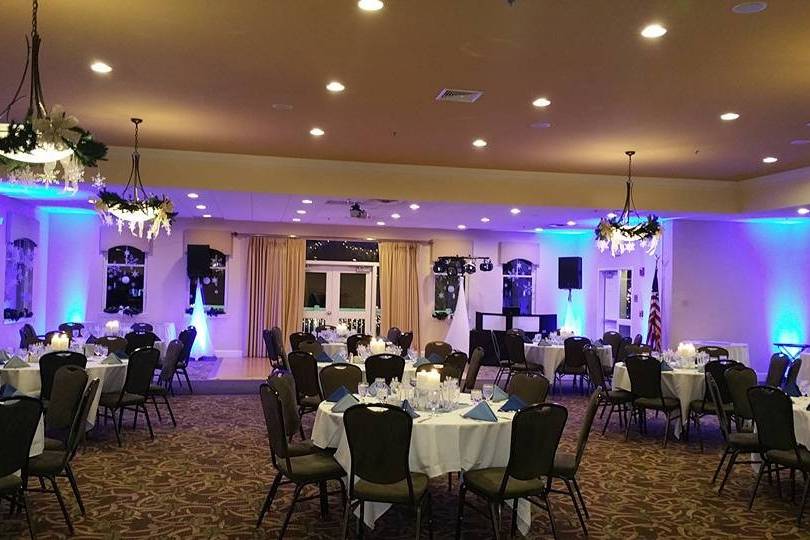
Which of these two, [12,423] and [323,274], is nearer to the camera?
[12,423]

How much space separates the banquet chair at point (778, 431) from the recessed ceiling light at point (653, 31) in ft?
9.00

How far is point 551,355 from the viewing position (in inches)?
455

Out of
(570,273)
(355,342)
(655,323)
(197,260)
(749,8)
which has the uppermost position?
(749,8)

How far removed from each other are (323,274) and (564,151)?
362 inches

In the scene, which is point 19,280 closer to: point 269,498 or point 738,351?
point 269,498

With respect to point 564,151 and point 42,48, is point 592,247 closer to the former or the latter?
point 564,151

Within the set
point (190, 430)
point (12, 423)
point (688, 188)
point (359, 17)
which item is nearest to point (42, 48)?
point (359, 17)

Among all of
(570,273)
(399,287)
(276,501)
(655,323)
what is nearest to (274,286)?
(399,287)

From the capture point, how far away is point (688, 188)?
1198 cm

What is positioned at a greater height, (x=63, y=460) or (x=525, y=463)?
(x=525, y=463)

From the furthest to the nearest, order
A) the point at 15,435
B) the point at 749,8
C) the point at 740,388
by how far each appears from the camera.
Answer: the point at 740,388, the point at 749,8, the point at 15,435

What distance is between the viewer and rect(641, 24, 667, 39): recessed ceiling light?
16.8ft

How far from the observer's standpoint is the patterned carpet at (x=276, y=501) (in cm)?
498

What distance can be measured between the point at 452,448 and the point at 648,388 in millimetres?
4229
